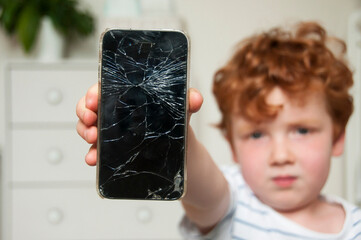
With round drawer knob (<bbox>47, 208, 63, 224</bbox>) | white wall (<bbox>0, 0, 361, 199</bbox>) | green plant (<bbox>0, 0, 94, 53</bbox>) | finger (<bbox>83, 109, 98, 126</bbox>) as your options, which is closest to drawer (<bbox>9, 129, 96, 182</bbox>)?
round drawer knob (<bbox>47, 208, 63, 224</bbox>)

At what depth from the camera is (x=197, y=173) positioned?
1.87 feet

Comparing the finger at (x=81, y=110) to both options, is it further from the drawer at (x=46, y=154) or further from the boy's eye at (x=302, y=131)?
the drawer at (x=46, y=154)

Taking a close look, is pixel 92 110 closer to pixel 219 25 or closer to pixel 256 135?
pixel 256 135

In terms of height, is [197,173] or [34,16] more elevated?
[34,16]

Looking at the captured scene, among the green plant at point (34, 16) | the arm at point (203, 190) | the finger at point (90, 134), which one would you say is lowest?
the arm at point (203, 190)

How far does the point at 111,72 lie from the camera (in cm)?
44

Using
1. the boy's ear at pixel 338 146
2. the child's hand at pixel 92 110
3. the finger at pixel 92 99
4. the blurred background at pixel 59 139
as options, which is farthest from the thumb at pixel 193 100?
the blurred background at pixel 59 139

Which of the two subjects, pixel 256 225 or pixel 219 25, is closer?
pixel 256 225

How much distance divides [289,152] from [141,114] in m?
0.33

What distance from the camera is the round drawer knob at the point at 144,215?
1.37 m

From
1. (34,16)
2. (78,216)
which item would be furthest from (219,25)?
(78,216)

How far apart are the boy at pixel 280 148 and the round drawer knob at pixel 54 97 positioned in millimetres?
711

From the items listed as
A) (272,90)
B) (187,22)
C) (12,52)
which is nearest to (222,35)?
(187,22)

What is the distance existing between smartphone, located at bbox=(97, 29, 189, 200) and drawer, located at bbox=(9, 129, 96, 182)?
924mm
